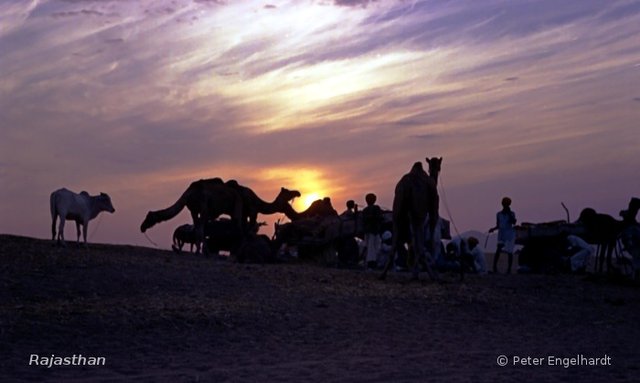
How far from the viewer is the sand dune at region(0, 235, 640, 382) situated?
991cm

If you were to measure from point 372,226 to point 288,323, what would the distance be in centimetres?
1076

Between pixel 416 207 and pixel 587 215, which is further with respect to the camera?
pixel 587 215

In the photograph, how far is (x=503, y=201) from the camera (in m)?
23.8

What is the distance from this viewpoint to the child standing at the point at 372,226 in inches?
921

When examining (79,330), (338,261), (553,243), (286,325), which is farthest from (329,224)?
(79,330)

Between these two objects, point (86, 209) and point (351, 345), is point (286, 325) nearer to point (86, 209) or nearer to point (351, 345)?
point (351, 345)

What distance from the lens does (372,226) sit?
23500 mm

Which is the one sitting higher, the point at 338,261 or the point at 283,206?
the point at 283,206

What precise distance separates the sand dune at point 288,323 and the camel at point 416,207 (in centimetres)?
80

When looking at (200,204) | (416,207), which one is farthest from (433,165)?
(200,204)

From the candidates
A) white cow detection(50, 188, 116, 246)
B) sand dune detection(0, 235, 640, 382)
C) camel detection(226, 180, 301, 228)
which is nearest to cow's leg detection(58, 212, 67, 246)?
white cow detection(50, 188, 116, 246)

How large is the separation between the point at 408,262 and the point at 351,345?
10681 mm

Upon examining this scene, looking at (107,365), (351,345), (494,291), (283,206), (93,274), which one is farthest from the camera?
(283,206)

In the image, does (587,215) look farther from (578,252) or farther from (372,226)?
(372,226)
